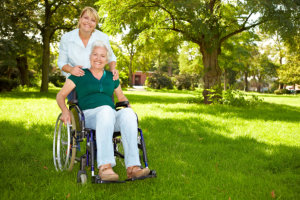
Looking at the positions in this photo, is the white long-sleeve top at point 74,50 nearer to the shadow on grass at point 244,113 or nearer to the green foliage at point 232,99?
the shadow on grass at point 244,113

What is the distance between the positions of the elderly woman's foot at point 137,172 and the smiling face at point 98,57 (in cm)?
109

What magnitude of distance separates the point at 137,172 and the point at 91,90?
0.96m

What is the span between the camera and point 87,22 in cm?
300

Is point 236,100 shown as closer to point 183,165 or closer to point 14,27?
point 183,165

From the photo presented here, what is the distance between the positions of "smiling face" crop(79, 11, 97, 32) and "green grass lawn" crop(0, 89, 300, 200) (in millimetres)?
1647

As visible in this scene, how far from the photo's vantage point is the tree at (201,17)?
7.76 metres

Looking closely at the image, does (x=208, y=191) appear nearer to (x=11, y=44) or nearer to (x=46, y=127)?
(x=46, y=127)

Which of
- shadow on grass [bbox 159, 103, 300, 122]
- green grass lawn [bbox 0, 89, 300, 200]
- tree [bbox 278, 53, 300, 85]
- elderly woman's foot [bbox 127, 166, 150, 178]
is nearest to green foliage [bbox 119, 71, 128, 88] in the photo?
tree [bbox 278, 53, 300, 85]

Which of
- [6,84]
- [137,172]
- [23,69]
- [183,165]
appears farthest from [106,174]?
[23,69]

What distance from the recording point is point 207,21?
28.6 feet

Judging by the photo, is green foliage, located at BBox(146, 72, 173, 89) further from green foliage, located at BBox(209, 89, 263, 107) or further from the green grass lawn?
the green grass lawn

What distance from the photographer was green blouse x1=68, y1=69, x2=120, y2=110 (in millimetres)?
2711

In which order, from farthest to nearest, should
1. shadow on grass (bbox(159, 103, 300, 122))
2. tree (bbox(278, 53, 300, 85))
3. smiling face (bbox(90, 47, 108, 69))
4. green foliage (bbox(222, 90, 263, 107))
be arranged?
tree (bbox(278, 53, 300, 85))
green foliage (bbox(222, 90, 263, 107))
shadow on grass (bbox(159, 103, 300, 122))
smiling face (bbox(90, 47, 108, 69))

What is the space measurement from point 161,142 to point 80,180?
200 centimetres
